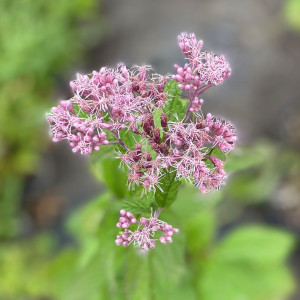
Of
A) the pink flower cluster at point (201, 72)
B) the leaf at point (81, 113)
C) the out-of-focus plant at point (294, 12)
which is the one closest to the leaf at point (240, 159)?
the pink flower cluster at point (201, 72)

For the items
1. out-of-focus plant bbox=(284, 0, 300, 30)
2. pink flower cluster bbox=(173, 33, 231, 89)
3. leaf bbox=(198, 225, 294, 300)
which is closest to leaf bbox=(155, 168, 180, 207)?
pink flower cluster bbox=(173, 33, 231, 89)

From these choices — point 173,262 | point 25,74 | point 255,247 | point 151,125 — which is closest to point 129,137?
point 151,125

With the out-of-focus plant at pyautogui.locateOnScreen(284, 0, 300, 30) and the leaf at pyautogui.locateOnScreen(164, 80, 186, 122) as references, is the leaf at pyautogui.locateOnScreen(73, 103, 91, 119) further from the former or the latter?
the out-of-focus plant at pyautogui.locateOnScreen(284, 0, 300, 30)

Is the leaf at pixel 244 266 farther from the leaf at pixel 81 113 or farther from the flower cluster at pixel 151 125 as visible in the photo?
the leaf at pixel 81 113

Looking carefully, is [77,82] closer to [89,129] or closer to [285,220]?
[89,129]

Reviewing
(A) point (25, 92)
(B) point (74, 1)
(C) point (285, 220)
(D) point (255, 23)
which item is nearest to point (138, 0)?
(B) point (74, 1)
